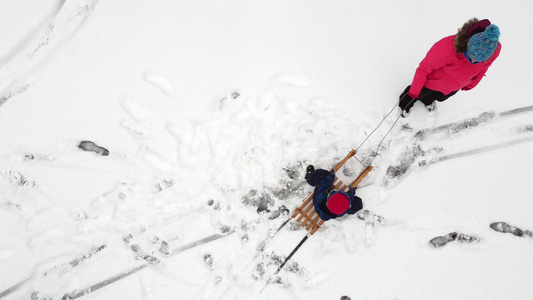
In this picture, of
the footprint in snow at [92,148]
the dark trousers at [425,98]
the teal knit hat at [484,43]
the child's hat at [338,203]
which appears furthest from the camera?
the footprint in snow at [92,148]

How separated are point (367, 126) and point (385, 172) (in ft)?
1.69

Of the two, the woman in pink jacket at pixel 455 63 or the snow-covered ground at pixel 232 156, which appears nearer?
the woman in pink jacket at pixel 455 63

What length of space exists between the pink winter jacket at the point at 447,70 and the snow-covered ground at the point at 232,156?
562 millimetres

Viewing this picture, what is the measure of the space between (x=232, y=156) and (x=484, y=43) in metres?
2.31

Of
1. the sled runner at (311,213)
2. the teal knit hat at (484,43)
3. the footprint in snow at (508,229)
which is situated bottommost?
the footprint in snow at (508,229)

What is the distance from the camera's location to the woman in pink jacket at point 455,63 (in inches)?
87.2

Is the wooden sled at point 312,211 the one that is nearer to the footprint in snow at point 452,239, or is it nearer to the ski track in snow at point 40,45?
the footprint in snow at point 452,239

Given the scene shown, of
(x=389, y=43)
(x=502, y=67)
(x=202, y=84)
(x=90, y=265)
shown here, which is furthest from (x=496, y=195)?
(x=90, y=265)

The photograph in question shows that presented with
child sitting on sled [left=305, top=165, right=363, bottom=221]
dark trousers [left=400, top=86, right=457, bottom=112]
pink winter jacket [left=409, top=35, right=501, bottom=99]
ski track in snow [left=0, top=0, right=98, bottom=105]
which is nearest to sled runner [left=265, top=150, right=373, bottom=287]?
child sitting on sled [left=305, top=165, right=363, bottom=221]

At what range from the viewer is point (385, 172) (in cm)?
340

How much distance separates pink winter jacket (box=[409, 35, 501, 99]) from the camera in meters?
2.54

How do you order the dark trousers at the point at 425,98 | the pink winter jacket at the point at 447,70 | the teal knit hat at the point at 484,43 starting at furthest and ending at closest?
the dark trousers at the point at 425,98 < the pink winter jacket at the point at 447,70 < the teal knit hat at the point at 484,43

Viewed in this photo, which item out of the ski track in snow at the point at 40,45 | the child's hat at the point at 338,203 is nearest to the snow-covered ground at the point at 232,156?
the ski track in snow at the point at 40,45

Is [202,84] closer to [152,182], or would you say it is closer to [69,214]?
[152,182]
